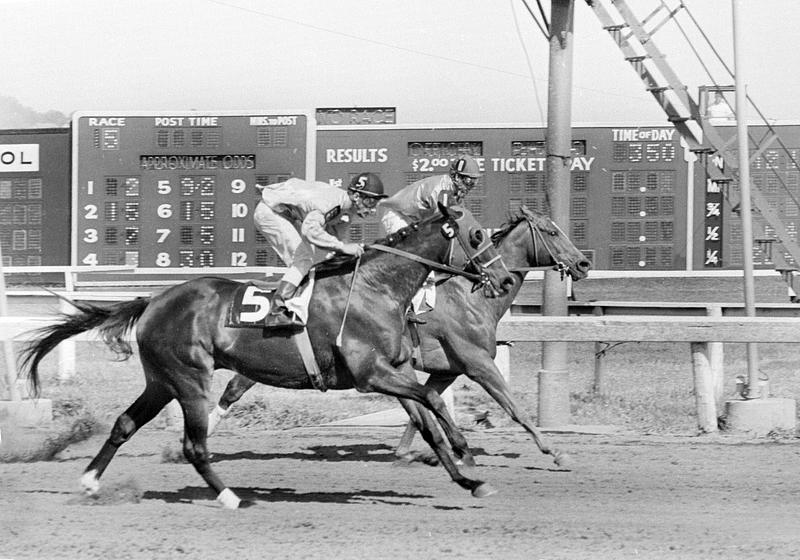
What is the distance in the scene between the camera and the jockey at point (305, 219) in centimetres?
580

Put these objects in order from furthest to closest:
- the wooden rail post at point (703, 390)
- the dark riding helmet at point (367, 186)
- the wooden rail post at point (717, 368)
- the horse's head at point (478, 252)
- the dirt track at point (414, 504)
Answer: the wooden rail post at point (717, 368)
the wooden rail post at point (703, 390)
the horse's head at point (478, 252)
the dark riding helmet at point (367, 186)
the dirt track at point (414, 504)

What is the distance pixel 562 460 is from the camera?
6.75m

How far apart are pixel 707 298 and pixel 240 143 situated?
6482 millimetres

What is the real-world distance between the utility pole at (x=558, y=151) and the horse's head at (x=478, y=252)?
6.52 feet

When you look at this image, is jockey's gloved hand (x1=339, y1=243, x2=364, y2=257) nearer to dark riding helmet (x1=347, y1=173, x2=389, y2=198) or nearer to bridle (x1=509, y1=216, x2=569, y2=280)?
dark riding helmet (x1=347, y1=173, x2=389, y2=198)

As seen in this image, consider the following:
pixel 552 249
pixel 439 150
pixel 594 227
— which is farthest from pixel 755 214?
pixel 552 249

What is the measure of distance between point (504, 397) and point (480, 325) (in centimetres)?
49

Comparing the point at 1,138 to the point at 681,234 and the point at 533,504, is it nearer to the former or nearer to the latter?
the point at 681,234

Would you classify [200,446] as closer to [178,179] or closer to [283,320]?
[283,320]

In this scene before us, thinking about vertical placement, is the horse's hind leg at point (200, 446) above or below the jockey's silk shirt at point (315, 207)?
below

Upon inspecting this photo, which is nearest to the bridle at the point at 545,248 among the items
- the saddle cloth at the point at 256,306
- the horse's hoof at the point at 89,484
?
the saddle cloth at the point at 256,306

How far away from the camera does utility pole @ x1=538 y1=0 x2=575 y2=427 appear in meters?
8.56

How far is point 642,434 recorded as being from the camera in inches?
323

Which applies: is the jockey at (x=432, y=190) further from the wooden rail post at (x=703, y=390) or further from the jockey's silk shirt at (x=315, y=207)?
the wooden rail post at (x=703, y=390)
